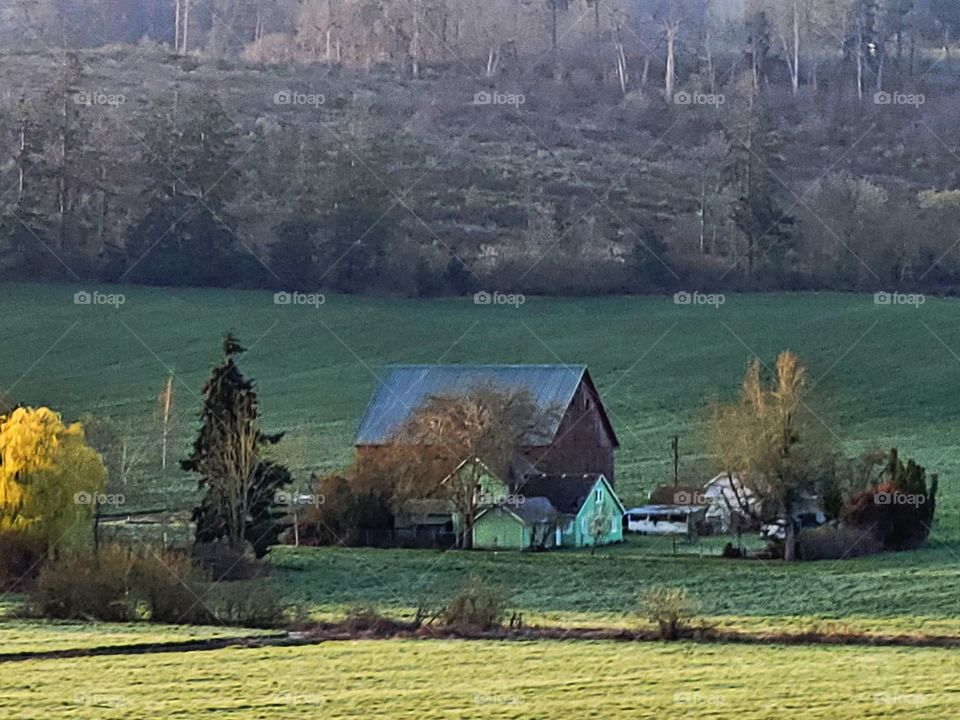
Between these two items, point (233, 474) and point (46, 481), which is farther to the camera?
point (233, 474)

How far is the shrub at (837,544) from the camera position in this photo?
47.4m

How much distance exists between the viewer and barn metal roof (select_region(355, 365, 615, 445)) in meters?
56.5

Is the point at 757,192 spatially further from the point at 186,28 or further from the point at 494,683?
the point at 186,28

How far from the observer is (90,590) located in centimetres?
3422

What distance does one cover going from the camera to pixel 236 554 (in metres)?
43.6

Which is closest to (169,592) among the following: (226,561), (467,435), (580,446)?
(226,561)

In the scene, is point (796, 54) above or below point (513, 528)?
above

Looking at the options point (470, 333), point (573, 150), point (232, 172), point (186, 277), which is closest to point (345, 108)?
point (573, 150)

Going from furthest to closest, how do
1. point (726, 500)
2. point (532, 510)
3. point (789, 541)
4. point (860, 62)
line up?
point (860, 62) → point (726, 500) → point (532, 510) → point (789, 541)

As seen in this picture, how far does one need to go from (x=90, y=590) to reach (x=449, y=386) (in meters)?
24.1

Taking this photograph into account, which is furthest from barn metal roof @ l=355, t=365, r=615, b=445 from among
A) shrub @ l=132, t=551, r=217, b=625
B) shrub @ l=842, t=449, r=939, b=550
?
shrub @ l=132, t=551, r=217, b=625

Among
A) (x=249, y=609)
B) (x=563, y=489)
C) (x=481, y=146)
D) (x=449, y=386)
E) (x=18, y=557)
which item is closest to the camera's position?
(x=249, y=609)

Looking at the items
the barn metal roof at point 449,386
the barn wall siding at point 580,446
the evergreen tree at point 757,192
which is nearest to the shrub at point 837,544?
the barn wall siding at point 580,446

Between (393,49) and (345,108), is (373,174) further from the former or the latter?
(393,49)
